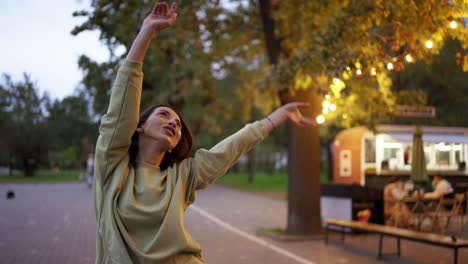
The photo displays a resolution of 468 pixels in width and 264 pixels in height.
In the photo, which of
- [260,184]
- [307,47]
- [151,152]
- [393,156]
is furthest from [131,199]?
[260,184]

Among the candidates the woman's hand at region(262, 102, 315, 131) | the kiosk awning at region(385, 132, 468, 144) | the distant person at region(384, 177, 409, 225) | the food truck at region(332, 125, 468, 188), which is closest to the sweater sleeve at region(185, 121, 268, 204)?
the woman's hand at region(262, 102, 315, 131)

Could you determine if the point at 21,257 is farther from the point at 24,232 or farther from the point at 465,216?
the point at 465,216

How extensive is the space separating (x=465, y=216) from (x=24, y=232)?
11.5 meters

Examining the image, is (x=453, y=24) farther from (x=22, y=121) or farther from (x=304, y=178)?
(x=22, y=121)

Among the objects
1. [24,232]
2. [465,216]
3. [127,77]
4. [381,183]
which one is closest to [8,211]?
[24,232]

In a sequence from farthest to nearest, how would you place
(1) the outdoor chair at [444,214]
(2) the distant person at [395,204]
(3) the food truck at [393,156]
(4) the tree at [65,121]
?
(3) the food truck at [393,156] → (4) the tree at [65,121] → (2) the distant person at [395,204] → (1) the outdoor chair at [444,214]

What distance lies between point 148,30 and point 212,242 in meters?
10.5

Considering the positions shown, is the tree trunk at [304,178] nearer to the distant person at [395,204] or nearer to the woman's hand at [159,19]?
the distant person at [395,204]

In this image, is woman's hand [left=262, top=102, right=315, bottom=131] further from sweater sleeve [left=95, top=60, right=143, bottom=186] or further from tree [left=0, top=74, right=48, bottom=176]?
tree [left=0, top=74, right=48, bottom=176]

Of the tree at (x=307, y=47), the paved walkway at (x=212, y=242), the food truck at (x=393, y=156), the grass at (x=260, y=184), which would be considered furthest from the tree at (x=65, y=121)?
the grass at (x=260, y=184)

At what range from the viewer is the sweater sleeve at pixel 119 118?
7.85 feet

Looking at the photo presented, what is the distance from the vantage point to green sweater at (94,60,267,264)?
2326mm

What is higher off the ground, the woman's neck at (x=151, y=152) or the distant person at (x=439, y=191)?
the woman's neck at (x=151, y=152)

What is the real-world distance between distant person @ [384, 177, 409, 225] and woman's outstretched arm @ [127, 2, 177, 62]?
1312cm
